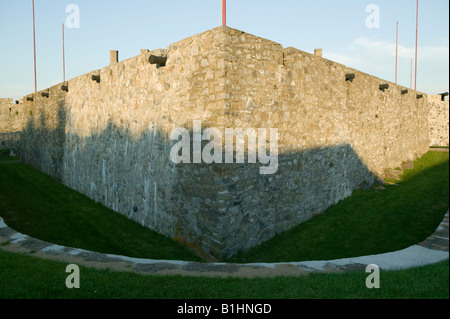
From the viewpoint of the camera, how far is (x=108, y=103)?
10.2m

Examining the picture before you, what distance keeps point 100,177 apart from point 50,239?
354cm

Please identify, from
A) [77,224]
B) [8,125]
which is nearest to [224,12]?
[77,224]

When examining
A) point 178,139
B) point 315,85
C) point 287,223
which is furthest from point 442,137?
point 178,139

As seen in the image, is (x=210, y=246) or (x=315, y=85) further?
(x=315, y=85)

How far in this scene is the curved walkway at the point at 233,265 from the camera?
4.73 metres

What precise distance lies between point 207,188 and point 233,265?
1861 mm

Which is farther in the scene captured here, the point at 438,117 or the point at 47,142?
the point at 438,117

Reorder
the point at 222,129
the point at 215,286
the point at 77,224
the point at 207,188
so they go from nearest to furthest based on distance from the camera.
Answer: the point at 215,286, the point at 222,129, the point at 207,188, the point at 77,224

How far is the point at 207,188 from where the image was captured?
257 inches

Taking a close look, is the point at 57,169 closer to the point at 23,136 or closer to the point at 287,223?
the point at 23,136

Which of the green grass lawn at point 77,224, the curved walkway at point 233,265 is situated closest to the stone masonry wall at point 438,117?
the curved walkway at point 233,265

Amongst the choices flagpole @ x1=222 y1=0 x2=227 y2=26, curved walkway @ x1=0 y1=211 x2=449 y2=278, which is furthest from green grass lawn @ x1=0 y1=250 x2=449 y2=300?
flagpole @ x1=222 y1=0 x2=227 y2=26

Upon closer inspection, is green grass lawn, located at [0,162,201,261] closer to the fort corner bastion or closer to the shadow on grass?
the fort corner bastion

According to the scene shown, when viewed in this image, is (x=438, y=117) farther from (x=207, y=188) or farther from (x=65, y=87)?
(x=65, y=87)
